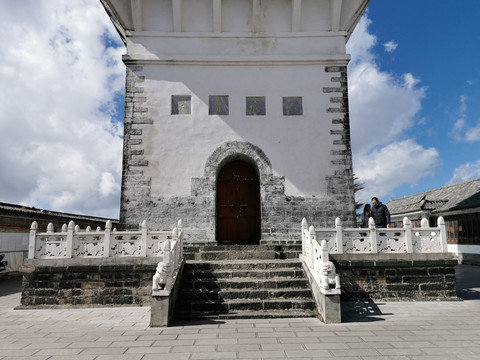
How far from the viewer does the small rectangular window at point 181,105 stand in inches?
433

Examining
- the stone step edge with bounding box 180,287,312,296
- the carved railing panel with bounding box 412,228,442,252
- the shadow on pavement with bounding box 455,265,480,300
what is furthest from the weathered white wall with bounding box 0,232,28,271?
the shadow on pavement with bounding box 455,265,480,300

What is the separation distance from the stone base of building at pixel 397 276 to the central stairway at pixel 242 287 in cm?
121

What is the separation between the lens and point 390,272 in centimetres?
802

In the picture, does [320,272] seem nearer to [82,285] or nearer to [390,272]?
[390,272]

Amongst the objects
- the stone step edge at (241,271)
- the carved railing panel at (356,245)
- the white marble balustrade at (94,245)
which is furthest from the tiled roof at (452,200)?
the white marble balustrade at (94,245)

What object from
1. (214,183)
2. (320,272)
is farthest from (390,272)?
(214,183)

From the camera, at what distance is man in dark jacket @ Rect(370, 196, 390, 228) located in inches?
353

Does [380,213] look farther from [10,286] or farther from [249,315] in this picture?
[10,286]

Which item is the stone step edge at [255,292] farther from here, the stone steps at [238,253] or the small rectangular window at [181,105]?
the small rectangular window at [181,105]

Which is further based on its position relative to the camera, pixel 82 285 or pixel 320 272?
pixel 82 285

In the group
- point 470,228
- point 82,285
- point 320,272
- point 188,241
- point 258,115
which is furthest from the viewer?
point 470,228

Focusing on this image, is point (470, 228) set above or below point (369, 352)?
above

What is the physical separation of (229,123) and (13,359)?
8.04 m

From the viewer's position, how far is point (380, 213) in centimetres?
898
